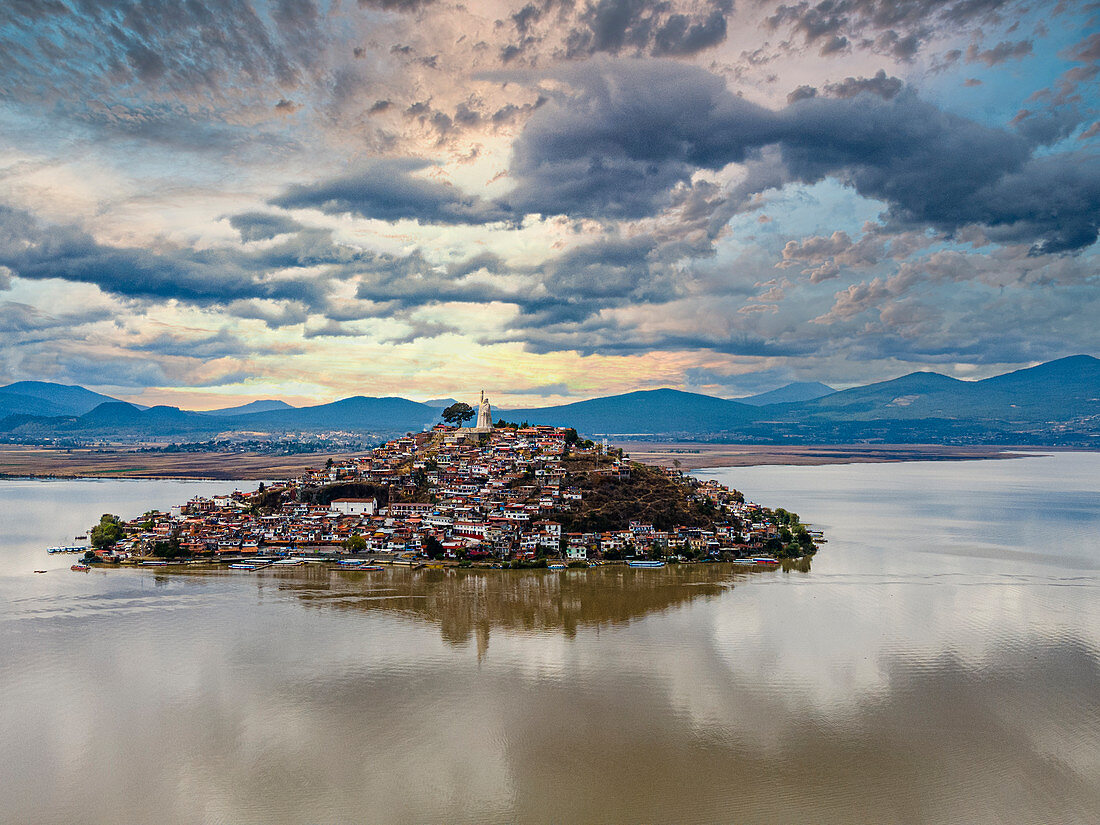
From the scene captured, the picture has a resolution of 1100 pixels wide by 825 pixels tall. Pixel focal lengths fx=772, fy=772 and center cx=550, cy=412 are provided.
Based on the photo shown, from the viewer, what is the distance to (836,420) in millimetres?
166875

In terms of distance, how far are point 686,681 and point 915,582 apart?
35.5 feet

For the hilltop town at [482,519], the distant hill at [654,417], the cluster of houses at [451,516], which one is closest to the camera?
the hilltop town at [482,519]

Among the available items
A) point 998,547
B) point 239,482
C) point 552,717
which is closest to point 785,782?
point 552,717

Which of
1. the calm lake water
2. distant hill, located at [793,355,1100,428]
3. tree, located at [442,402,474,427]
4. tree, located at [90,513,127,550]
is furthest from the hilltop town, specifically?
distant hill, located at [793,355,1100,428]

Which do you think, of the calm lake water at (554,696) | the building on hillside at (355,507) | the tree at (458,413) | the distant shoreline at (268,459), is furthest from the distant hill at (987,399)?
the calm lake water at (554,696)

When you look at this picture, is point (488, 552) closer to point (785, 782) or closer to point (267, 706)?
point (267, 706)

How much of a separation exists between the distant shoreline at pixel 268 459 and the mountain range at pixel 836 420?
Answer: 17.0 metres

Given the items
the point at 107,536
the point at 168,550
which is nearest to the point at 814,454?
the point at 168,550

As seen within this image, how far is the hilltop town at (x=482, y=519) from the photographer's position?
25.8 metres

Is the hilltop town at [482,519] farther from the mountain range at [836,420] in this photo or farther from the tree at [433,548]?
the mountain range at [836,420]

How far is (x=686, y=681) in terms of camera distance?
1298 centimetres

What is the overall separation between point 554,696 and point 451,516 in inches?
658

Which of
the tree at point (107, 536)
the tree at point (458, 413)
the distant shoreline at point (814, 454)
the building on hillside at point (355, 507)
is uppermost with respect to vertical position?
the tree at point (458, 413)

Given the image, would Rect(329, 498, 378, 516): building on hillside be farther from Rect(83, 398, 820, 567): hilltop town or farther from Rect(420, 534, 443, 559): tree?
Rect(420, 534, 443, 559): tree
